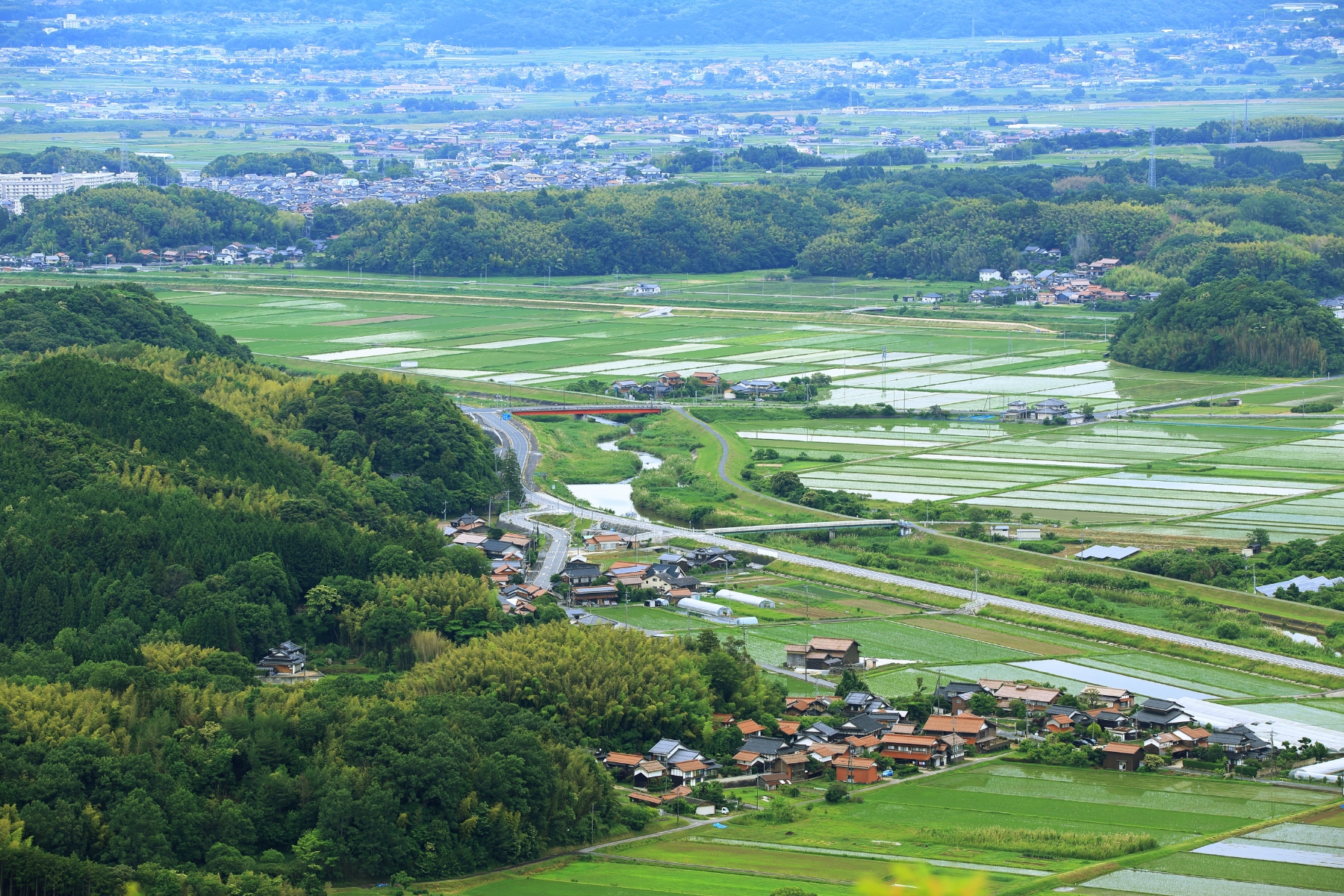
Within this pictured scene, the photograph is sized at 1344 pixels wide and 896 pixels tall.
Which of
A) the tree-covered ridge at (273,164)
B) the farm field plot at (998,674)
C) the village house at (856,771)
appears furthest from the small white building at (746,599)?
the tree-covered ridge at (273,164)

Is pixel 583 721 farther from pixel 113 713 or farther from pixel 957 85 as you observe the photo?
pixel 957 85

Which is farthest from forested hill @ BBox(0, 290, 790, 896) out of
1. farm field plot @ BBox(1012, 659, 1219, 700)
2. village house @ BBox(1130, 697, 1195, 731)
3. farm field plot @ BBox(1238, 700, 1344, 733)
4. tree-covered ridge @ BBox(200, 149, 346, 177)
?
tree-covered ridge @ BBox(200, 149, 346, 177)

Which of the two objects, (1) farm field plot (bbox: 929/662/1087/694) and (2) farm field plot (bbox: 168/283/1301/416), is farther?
(2) farm field plot (bbox: 168/283/1301/416)

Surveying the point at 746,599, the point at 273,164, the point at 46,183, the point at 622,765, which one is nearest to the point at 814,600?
the point at 746,599

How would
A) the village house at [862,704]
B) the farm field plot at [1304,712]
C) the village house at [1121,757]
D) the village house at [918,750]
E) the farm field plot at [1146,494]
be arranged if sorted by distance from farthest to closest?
the farm field plot at [1146,494]
the village house at [862,704]
the farm field plot at [1304,712]
the village house at [918,750]
the village house at [1121,757]

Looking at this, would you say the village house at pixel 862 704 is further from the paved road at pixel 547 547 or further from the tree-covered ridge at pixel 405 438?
the tree-covered ridge at pixel 405 438

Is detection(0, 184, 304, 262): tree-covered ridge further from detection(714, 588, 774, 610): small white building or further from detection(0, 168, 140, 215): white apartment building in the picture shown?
detection(714, 588, 774, 610): small white building
